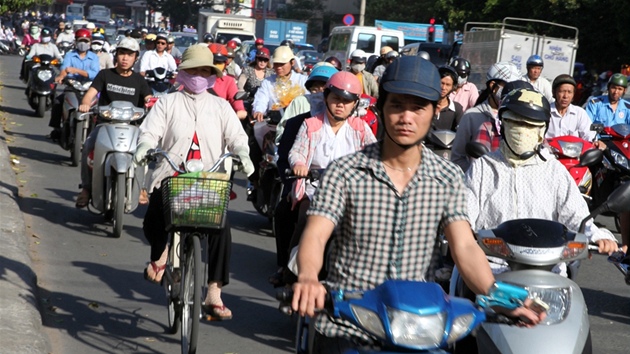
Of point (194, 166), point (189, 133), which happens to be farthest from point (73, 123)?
point (194, 166)

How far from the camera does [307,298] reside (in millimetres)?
A: 3414

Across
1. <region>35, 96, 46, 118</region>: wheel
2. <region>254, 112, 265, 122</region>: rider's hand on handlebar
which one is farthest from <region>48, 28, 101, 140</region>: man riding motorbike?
<region>254, 112, 265, 122</region>: rider's hand on handlebar

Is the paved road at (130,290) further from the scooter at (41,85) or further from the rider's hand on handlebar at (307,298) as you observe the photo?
the scooter at (41,85)

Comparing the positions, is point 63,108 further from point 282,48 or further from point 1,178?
point 282,48

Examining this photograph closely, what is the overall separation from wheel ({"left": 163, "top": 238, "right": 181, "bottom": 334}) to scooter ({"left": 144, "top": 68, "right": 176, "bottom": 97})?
1054 cm

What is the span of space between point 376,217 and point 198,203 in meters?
2.73

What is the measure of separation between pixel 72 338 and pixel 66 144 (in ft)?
29.4

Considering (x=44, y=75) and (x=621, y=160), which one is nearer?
(x=621, y=160)

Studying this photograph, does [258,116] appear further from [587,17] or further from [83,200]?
[587,17]

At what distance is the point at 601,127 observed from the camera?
12391 millimetres

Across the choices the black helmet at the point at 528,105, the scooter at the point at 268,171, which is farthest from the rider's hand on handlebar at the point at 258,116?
the black helmet at the point at 528,105

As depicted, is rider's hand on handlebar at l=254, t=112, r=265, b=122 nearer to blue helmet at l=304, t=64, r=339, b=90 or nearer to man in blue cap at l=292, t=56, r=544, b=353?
blue helmet at l=304, t=64, r=339, b=90

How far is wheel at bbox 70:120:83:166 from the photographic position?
15078 millimetres

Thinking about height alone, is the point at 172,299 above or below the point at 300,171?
below
